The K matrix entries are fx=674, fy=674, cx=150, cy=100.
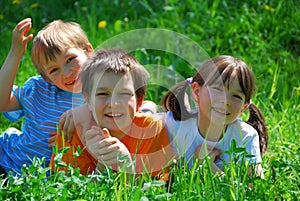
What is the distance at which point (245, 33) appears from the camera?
16.6ft

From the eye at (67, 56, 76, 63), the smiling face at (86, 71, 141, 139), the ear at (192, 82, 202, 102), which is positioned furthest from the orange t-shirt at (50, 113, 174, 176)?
the eye at (67, 56, 76, 63)

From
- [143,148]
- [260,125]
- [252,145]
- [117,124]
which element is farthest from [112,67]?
[260,125]

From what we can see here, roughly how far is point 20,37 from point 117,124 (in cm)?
72

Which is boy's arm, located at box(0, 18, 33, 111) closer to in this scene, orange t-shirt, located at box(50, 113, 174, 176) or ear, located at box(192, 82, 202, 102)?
orange t-shirt, located at box(50, 113, 174, 176)

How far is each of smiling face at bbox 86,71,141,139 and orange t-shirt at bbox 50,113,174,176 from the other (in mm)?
109

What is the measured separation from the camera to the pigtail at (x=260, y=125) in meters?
3.41

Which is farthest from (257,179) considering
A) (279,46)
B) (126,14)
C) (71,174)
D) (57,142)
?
(126,14)

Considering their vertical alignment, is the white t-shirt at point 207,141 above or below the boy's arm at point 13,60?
below

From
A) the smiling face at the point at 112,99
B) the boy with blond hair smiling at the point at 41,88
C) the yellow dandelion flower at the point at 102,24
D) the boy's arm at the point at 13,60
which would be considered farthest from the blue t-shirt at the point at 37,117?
the yellow dandelion flower at the point at 102,24

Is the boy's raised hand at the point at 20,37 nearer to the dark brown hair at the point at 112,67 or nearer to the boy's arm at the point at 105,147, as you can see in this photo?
the dark brown hair at the point at 112,67

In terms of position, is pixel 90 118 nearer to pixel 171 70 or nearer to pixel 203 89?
pixel 203 89

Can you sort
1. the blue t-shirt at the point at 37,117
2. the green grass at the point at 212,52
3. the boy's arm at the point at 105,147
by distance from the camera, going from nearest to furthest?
the green grass at the point at 212,52 < the boy's arm at the point at 105,147 < the blue t-shirt at the point at 37,117

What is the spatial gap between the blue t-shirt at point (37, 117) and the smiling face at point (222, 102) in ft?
2.45

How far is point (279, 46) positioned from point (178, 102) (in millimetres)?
1971
